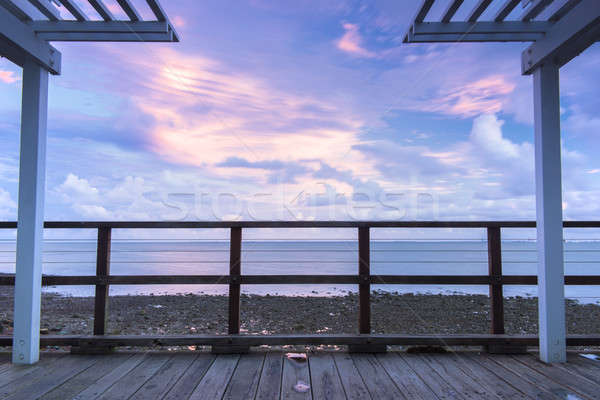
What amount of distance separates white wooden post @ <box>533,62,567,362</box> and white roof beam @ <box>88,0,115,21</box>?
3276mm

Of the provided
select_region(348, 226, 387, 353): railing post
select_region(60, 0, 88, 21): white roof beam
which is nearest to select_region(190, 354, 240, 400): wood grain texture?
select_region(348, 226, 387, 353): railing post

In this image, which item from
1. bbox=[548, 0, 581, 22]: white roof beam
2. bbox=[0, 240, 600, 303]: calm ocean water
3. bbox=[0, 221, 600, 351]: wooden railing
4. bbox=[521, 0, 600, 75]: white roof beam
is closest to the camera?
bbox=[521, 0, 600, 75]: white roof beam

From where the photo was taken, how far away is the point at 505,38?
7.89 feet

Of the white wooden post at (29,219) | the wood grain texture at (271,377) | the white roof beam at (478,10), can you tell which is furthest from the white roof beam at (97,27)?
the wood grain texture at (271,377)

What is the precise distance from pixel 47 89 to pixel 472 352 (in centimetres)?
402

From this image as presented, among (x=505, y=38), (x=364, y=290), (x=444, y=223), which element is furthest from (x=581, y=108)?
(x=364, y=290)

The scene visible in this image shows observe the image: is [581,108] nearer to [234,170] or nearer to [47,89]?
[234,170]

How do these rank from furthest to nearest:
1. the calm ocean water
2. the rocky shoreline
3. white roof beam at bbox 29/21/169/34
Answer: the rocky shoreline < the calm ocean water < white roof beam at bbox 29/21/169/34

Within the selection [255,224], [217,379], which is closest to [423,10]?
[255,224]

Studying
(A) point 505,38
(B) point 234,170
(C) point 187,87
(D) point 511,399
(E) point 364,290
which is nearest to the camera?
(D) point 511,399

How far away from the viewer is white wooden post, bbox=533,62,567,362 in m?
2.42

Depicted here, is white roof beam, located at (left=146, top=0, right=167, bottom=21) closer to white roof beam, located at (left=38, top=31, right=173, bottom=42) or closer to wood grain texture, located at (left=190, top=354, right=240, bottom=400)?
white roof beam, located at (left=38, top=31, right=173, bottom=42)

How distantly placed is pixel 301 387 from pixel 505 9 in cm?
281

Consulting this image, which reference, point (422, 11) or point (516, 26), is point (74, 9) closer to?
point (422, 11)
